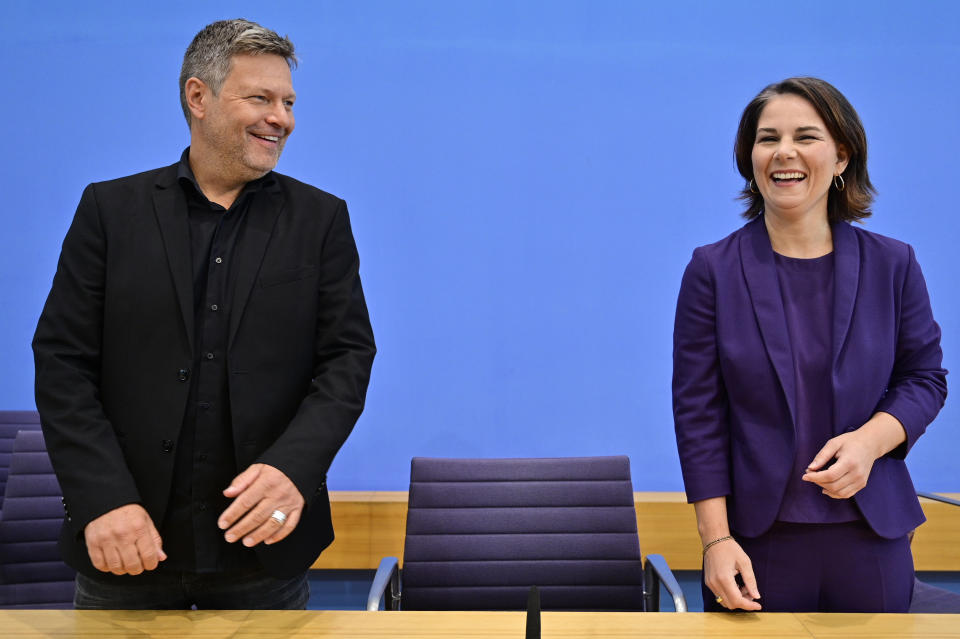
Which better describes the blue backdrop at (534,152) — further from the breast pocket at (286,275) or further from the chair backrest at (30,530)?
the breast pocket at (286,275)

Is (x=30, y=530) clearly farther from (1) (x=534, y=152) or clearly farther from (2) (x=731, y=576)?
(1) (x=534, y=152)

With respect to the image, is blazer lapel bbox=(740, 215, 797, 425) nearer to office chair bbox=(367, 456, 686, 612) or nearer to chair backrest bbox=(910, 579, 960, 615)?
office chair bbox=(367, 456, 686, 612)

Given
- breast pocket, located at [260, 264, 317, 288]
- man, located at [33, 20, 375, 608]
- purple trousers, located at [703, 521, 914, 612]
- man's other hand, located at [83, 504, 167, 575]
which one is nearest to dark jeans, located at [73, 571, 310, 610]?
man, located at [33, 20, 375, 608]

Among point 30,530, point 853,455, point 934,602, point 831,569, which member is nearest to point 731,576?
point 831,569

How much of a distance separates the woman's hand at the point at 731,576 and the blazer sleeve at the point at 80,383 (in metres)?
1.03

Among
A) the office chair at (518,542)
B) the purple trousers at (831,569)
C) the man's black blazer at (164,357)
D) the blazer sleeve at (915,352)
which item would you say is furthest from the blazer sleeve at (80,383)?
the blazer sleeve at (915,352)

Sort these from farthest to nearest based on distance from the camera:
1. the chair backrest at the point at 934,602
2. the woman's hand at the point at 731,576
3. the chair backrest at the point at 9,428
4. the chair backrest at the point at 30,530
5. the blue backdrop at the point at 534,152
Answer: the blue backdrop at the point at 534,152 → the chair backrest at the point at 9,428 → the chair backrest at the point at 30,530 → the chair backrest at the point at 934,602 → the woman's hand at the point at 731,576

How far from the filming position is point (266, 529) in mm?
1366

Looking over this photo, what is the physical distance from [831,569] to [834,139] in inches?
31.7

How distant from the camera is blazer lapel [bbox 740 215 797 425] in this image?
1.51m

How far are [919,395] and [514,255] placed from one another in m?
2.17

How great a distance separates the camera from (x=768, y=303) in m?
1.55

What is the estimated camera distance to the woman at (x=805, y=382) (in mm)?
1485

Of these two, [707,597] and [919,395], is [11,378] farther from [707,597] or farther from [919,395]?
[919,395]
